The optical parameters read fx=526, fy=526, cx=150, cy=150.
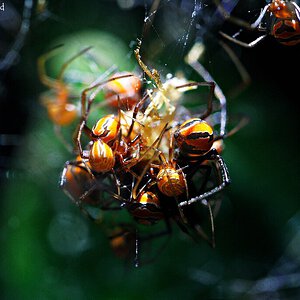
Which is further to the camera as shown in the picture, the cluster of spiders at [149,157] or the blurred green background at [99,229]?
the blurred green background at [99,229]

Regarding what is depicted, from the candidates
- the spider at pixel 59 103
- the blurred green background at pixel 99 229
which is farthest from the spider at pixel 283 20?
the spider at pixel 59 103

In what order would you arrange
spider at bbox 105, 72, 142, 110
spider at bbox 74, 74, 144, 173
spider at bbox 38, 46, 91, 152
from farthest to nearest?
spider at bbox 38, 46, 91, 152, spider at bbox 105, 72, 142, 110, spider at bbox 74, 74, 144, 173

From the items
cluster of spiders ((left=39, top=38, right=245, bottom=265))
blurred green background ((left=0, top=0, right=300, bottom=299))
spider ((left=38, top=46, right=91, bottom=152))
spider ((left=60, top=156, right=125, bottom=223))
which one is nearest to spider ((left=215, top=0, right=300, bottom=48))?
cluster of spiders ((left=39, top=38, right=245, bottom=265))

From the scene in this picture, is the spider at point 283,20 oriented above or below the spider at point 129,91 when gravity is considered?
above

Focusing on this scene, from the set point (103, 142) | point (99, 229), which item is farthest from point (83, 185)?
point (99, 229)

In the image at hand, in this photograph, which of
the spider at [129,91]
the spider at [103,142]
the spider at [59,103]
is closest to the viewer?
the spider at [103,142]

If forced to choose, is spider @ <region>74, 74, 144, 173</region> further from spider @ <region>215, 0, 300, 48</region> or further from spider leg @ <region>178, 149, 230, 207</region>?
spider @ <region>215, 0, 300, 48</region>

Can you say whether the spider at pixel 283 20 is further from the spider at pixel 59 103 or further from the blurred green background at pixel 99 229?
the spider at pixel 59 103

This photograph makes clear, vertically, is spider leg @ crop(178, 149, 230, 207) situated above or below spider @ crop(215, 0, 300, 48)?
below
